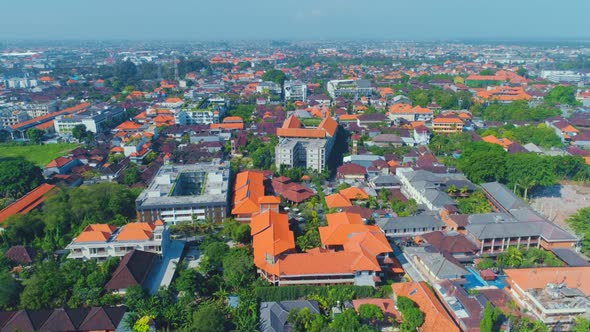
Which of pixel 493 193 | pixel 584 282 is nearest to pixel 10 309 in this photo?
pixel 584 282

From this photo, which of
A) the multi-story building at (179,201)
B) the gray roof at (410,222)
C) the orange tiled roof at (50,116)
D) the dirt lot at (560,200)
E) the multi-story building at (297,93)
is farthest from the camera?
the multi-story building at (297,93)

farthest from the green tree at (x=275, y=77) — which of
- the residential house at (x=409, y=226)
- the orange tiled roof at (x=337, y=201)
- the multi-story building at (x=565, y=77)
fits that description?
the residential house at (x=409, y=226)

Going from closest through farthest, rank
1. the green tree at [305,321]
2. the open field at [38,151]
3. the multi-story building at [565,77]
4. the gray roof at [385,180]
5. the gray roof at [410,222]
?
the green tree at [305,321], the gray roof at [410,222], the gray roof at [385,180], the open field at [38,151], the multi-story building at [565,77]

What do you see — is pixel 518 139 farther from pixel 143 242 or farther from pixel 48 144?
pixel 48 144

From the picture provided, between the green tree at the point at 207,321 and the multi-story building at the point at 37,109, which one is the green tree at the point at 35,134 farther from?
the green tree at the point at 207,321

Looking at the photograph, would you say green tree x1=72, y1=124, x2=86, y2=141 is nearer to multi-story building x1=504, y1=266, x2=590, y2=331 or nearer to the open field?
the open field

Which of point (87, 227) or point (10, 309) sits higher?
point (87, 227)
